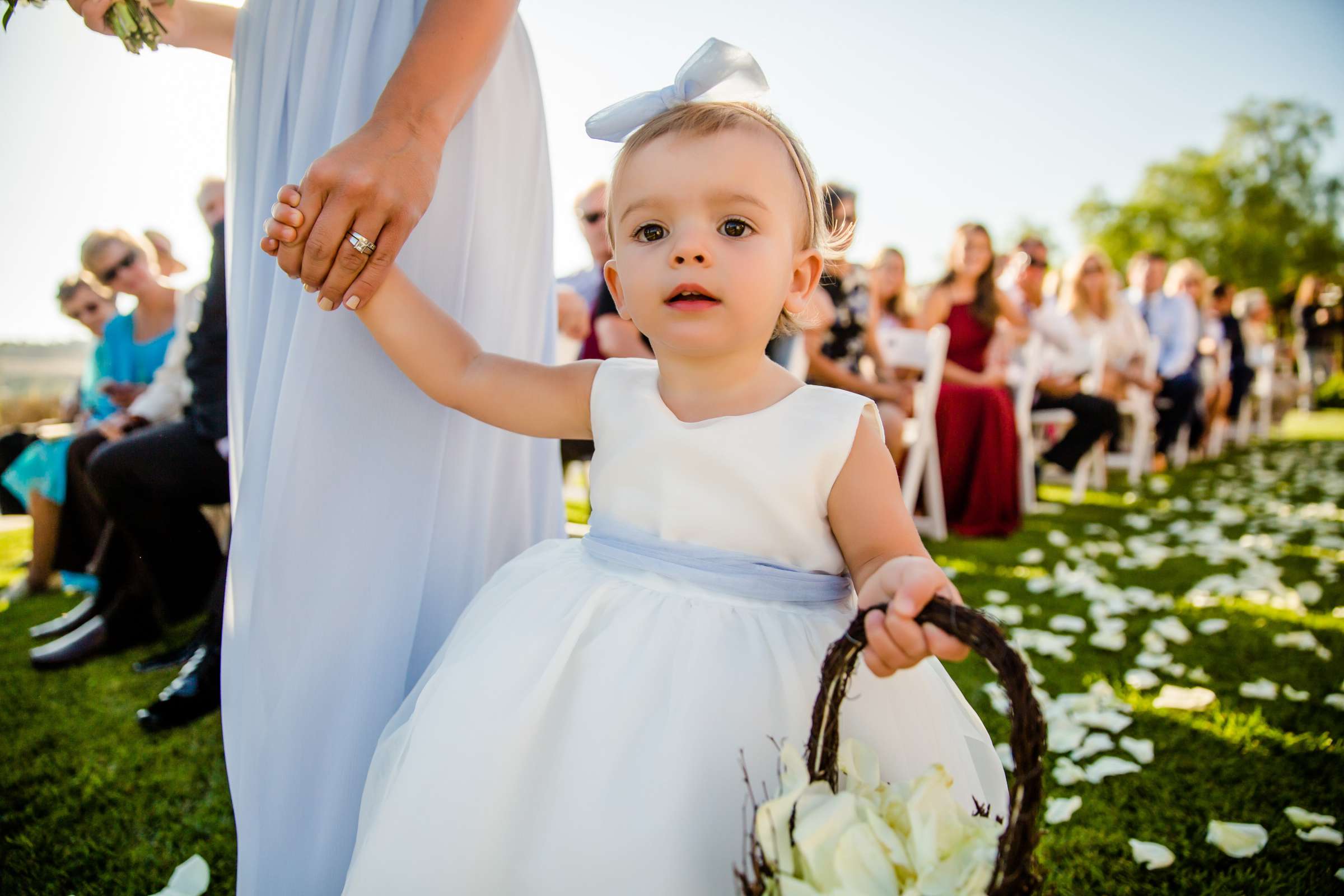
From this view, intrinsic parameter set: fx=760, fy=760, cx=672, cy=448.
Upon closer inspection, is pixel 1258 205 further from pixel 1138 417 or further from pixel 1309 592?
pixel 1309 592

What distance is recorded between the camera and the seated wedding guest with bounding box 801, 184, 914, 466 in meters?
4.93

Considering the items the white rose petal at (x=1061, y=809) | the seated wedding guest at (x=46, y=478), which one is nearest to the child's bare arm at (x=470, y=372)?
the white rose petal at (x=1061, y=809)

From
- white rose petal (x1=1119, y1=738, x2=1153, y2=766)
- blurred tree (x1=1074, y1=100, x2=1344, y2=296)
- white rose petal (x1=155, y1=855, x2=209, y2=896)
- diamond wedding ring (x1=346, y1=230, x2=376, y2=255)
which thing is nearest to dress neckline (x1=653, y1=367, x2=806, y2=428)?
diamond wedding ring (x1=346, y1=230, x2=376, y2=255)

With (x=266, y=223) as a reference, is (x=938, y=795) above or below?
below

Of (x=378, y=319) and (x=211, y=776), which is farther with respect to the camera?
(x=211, y=776)

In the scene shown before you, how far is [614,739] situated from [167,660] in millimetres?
2822

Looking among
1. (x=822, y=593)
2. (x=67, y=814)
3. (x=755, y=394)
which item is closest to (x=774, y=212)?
(x=755, y=394)

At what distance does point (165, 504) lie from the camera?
10.5 ft

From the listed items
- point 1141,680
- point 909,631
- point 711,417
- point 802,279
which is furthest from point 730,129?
point 1141,680

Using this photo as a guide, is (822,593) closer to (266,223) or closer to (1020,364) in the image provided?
(266,223)

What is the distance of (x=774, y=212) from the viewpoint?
125 centimetres

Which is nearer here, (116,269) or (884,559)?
(884,559)

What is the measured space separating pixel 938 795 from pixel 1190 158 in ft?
134

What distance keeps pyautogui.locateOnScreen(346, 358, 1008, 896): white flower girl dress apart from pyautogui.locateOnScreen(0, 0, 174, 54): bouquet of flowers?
1150 millimetres
